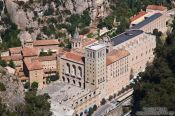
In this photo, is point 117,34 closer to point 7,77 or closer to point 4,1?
point 4,1

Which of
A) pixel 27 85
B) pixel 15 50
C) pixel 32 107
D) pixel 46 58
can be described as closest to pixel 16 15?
pixel 15 50

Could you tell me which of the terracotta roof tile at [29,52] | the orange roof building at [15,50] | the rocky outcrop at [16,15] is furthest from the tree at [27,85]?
the rocky outcrop at [16,15]

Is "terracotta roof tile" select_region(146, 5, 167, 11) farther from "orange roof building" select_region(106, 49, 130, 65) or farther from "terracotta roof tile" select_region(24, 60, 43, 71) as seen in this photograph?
"terracotta roof tile" select_region(24, 60, 43, 71)

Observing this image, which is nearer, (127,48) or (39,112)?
(39,112)

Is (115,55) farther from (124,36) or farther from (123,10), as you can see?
(123,10)

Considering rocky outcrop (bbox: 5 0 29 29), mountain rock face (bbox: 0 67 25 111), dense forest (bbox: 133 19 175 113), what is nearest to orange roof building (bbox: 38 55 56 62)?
mountain rock face (bbox: 0 67 25 111)

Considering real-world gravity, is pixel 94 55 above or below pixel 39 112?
above

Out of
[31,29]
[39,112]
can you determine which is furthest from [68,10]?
[39,112]
